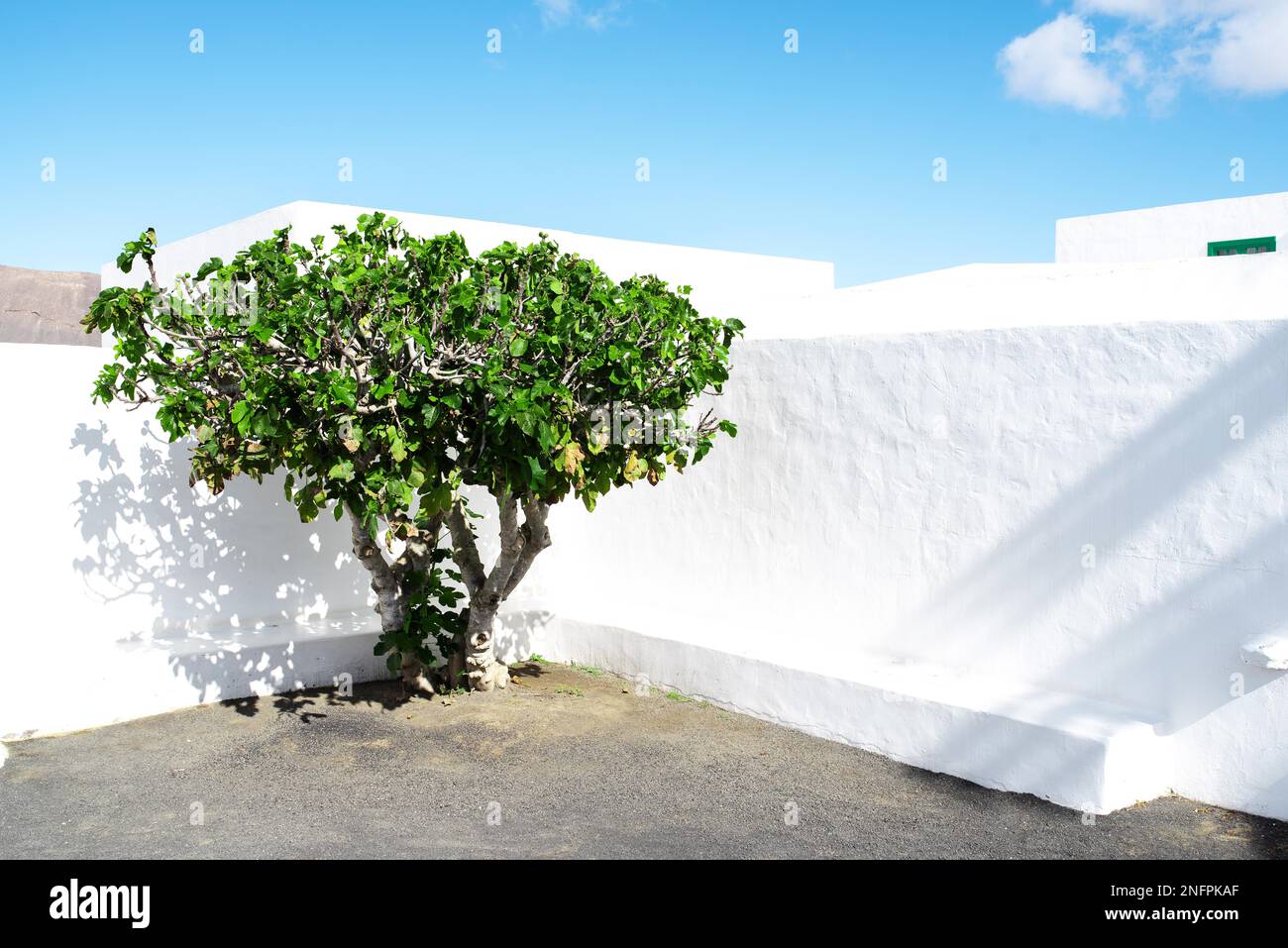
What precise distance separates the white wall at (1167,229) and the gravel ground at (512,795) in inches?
451

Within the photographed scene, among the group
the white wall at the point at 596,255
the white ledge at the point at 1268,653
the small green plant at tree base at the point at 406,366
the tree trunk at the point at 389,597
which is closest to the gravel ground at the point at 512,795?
the tree trunk at the point at 389,597

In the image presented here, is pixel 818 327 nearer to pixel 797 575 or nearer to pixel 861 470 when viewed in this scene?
pixel 861 470

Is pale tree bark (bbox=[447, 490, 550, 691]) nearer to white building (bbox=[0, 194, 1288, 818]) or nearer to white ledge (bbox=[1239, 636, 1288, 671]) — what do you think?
white building (bbox=[0, 194, 1288, 818])

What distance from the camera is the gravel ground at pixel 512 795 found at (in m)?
5.22

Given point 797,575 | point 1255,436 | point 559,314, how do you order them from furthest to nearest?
point 797,575 < point 559,314 < point 1255,436

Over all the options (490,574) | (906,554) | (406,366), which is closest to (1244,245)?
(906,554)

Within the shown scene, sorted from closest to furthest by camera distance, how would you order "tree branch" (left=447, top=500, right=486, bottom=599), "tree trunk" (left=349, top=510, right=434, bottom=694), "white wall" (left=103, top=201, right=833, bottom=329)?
1. "tree trunk" (left=349, top=510, right=434, bottom=694)
2. "tree branch" (left=447, top=500, right=486, bottom=599)
3. "white wall" (left=103, top=201, right=833, bottom=329)

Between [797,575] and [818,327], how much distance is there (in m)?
1.81

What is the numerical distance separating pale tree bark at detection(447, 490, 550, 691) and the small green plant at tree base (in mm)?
572

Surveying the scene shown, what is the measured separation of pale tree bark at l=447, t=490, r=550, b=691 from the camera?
7.57m

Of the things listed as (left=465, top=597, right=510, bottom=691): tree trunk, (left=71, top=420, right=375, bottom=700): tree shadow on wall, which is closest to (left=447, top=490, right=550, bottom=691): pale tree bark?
(left=465, top=597, right=510, bottom=691): tree trunk

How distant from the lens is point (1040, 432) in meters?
6.39

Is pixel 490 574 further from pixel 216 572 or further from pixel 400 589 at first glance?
pixel 216 572
